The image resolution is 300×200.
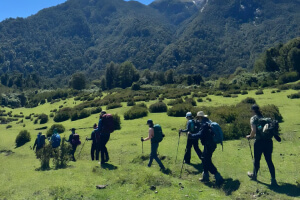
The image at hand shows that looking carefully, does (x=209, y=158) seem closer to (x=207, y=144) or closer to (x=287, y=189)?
(x=207, y=144)

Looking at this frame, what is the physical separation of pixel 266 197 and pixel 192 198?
2.35m

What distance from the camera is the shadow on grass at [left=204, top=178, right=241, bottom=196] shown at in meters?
8.65

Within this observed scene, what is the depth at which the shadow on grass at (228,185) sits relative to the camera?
8.65 m

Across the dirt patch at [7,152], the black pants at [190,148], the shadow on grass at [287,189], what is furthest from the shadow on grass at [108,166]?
the dirt patch at [7,152]

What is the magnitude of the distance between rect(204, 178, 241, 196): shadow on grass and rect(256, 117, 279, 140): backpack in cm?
194

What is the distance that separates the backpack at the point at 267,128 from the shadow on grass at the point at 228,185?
1944mm

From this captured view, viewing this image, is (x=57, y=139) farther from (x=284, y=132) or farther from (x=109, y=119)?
(x=284, y=132)

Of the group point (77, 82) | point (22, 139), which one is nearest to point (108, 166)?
point (22, 139)

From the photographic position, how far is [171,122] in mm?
22094

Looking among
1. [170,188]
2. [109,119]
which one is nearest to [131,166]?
[109,119]

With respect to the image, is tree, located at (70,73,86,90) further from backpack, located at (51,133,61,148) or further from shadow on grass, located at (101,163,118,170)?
shadow on grass, located at (101,163,118,170)

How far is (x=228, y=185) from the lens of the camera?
9.11 m

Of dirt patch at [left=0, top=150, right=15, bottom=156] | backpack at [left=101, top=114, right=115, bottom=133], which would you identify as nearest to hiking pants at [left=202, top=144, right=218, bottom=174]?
backpack at [left=101, top=114, right=115, bottom=133]

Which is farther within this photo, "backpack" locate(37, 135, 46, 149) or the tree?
the tree
